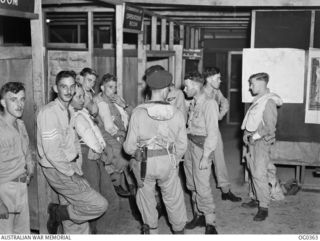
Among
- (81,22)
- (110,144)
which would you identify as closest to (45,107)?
(110,144)

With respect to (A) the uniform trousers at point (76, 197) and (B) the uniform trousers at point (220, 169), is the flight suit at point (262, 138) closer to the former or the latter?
(B) the uniform trousers at point (220, 169)

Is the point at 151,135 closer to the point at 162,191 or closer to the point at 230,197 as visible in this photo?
the point at 162,191

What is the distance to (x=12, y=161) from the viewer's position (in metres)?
3.49

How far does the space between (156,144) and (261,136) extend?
185cm

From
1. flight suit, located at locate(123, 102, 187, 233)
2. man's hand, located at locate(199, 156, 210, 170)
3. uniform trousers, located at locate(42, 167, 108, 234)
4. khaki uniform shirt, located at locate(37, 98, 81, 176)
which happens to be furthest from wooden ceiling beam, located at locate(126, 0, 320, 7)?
uniform trousers, located at locate(42, 167, 108, 234)

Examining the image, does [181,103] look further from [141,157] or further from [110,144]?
[141,157]

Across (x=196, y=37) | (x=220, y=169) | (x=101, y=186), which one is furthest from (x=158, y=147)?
(x=196, y=37)

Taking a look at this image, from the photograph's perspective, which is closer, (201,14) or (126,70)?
(126,70)

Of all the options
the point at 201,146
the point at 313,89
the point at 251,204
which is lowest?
the point at 251,204

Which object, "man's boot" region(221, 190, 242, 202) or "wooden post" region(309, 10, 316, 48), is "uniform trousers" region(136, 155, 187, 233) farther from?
"wooden post" region(309, 10, 316, 48)

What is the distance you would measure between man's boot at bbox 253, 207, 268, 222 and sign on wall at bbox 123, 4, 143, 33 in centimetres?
299

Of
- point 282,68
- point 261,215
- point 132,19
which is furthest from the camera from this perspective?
point 282,68

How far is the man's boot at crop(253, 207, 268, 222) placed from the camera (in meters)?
5.12

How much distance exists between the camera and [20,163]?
3557 millimetres
